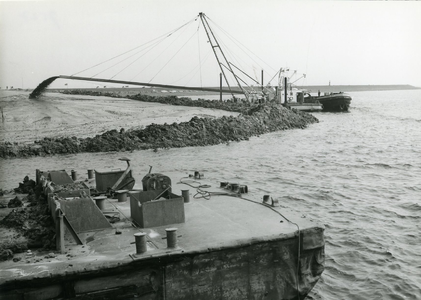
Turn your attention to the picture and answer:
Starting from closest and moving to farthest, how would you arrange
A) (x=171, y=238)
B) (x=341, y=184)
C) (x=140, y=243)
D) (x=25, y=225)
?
(x=140, y=243), (x=171, y=238), (x=25, y=225), (x=341, y=184)

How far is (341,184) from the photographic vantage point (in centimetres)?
1680

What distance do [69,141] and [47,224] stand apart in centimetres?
1620

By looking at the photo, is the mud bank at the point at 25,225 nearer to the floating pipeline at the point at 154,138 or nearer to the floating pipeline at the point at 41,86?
the floating pipeline at the point at 154,138

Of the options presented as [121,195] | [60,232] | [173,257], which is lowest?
[173,257]

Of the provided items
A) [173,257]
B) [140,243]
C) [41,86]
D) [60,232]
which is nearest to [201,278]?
[173,257]

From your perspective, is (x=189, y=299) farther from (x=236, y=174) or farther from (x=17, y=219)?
(x=236, y=174)

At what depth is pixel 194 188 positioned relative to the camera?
1051 cm

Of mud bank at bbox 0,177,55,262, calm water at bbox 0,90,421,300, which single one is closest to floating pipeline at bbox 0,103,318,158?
calm water at bbox 0,90,421,300

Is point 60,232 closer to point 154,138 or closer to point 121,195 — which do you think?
point 121,195

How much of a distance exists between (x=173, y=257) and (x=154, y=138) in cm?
1911

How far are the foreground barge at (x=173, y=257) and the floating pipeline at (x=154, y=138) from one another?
14905 millimetres

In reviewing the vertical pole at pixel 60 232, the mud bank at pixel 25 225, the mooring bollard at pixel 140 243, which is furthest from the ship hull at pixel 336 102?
the vertical pole at pixel 60 232

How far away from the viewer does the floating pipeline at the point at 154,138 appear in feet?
71.3

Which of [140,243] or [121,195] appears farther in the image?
[121,195]
